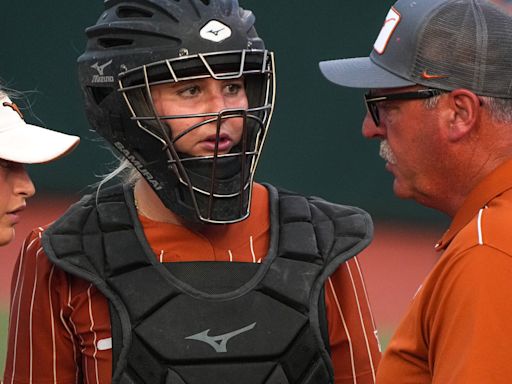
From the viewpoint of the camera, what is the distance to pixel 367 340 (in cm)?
324

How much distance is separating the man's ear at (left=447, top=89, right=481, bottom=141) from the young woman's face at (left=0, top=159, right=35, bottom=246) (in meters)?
1.35

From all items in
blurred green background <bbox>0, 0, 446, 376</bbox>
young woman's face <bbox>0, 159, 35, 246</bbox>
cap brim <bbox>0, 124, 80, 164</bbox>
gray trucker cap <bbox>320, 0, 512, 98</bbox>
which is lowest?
blurred green background <bbox>0, 0, 446, 376</bbox>

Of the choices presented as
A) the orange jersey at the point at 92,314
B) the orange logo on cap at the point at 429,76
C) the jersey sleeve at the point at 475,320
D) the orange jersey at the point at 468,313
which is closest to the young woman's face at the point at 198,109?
the orange jersey at the point at 92,314

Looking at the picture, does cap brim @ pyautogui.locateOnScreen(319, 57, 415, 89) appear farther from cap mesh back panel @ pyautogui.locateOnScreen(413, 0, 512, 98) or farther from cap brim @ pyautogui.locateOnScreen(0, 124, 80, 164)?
cap brim @ pyautogui.locateOnScreen(0, 124, 80, 164)

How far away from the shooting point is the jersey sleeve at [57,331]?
3148mm

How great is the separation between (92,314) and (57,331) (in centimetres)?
11

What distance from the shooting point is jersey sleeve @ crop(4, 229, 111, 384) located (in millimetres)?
3148

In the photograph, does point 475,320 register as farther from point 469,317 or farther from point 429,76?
point 429,76

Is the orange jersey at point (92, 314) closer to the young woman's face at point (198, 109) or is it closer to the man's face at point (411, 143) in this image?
the young woman's face at point (198, 109)

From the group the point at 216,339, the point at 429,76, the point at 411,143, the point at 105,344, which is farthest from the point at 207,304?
the point at 429,76

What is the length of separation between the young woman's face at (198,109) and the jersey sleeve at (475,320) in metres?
1.02

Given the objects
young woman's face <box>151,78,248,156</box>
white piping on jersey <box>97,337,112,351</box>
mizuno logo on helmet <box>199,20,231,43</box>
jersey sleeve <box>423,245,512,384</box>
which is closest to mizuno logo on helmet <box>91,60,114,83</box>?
young woman's face <box>151,78,248,156</box>

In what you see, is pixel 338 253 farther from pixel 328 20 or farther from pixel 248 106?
pixel 328 20

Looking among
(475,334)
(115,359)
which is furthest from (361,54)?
(475,334)
